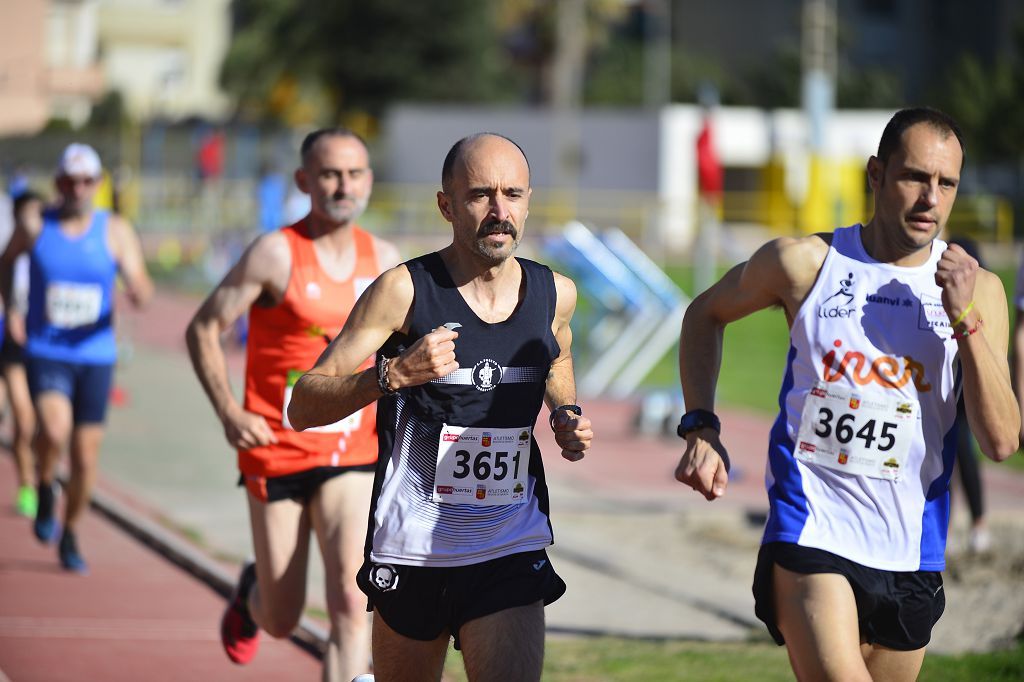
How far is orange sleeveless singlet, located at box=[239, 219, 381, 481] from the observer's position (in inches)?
237

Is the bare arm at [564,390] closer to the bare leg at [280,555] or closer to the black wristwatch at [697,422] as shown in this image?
the black wristwatch at [697,422]

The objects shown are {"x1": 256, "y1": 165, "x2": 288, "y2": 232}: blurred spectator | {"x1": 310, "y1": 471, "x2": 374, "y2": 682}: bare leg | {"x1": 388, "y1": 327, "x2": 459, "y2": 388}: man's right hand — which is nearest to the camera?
{"x1": 388, "y1": 327, "x2": 459, "y2": 388}: man's right hand

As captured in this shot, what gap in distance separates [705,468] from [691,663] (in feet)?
9.30

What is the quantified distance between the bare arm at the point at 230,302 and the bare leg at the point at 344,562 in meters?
0.45

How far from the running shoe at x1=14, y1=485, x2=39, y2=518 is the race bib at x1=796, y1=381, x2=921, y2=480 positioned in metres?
7.51

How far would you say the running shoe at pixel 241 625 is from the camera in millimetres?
6477

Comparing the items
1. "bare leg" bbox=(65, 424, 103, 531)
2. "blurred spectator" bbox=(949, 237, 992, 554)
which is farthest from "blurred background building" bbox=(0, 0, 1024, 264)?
"blurred spectator" bbox=(949, 237, 992, 554)

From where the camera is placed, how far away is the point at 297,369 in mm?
6145

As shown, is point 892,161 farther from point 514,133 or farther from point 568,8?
point 568,8

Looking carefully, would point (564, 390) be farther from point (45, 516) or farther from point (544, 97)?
point (544, 97)

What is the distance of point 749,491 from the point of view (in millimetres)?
12281

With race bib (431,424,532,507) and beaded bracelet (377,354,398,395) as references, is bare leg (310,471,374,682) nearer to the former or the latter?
race bib (431,424,532,507)

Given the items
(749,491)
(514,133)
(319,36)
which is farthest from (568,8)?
(749,491)

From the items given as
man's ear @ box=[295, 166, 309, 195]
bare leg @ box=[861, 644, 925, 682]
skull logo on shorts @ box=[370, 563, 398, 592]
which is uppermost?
man's ear @ box=[295, 166, 309, 195]
